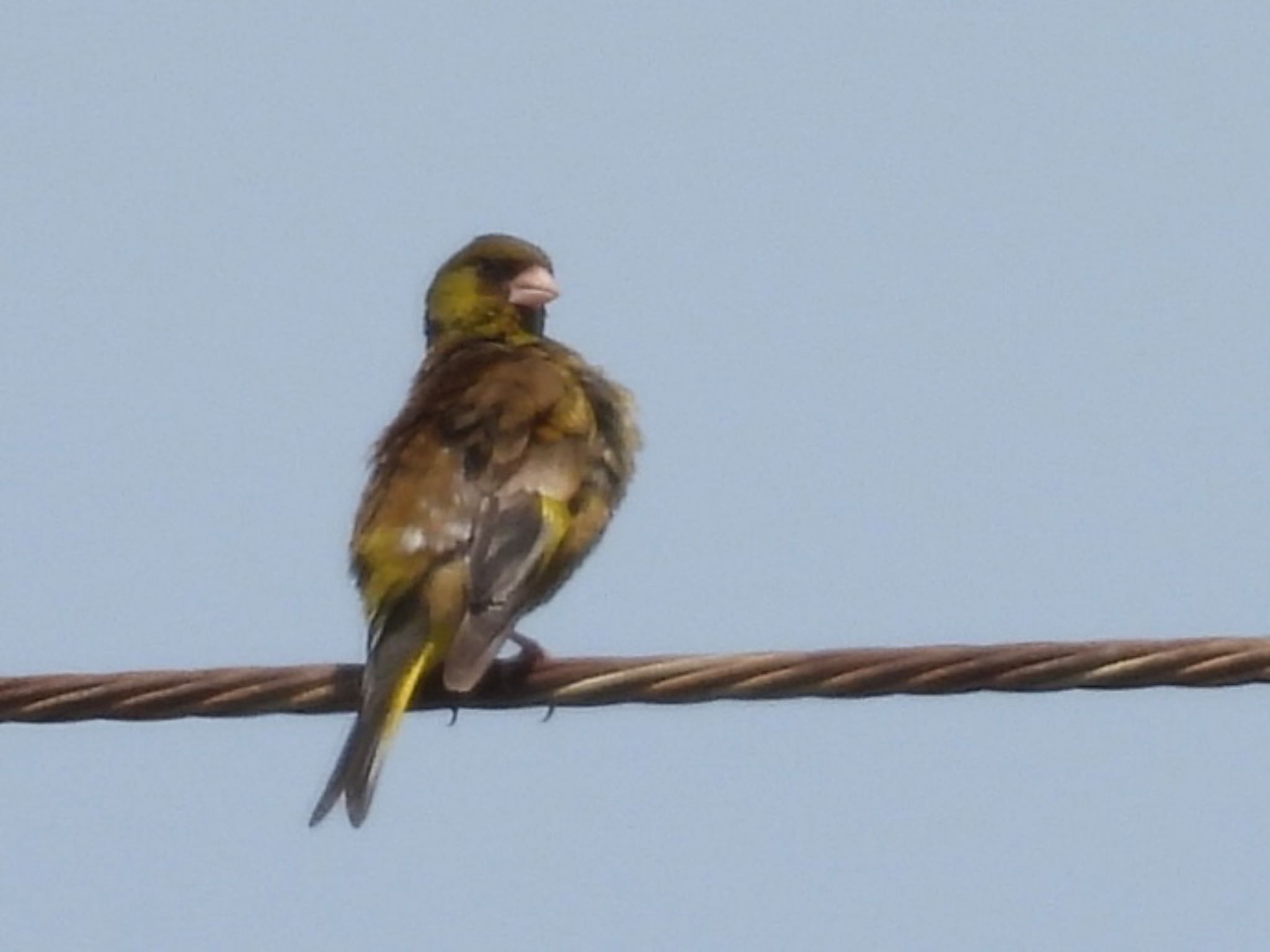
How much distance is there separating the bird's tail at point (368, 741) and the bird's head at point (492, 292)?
311 cm

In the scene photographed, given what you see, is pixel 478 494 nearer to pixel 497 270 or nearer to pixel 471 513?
pixel 471 513

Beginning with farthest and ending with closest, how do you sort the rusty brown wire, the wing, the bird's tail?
the wing
the bird's tail
the rusty brown wire

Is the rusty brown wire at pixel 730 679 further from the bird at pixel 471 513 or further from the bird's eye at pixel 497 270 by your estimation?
the bird's eye at pixel 497 270

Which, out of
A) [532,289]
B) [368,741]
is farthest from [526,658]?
[532,289]

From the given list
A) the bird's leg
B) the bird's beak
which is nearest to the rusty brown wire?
the bird's leg

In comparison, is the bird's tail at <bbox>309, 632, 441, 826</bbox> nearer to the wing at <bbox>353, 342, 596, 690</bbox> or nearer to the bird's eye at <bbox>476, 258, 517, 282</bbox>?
the wing at <bbox>353, 342, 596, 690</bbox>

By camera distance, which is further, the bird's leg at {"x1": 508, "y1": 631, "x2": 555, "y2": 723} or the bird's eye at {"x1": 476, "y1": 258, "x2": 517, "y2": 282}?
the bird's eye at {"x1": 476, "y1": 258, "x2": 517, "y2": 282}

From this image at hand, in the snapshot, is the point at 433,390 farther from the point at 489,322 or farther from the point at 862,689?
the point at 862,689

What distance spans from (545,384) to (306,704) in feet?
8.64

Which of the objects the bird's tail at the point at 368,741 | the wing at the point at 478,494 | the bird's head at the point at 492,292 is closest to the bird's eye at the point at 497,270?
the bird's head at the point at 492,292

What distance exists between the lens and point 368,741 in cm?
761

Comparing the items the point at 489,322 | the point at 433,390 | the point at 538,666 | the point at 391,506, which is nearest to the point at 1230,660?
the point at 538,666

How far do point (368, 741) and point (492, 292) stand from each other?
142 inches

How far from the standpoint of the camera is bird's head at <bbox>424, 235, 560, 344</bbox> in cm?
1088
